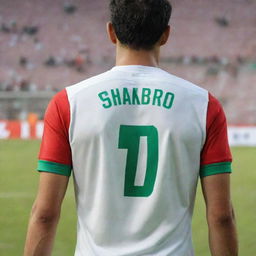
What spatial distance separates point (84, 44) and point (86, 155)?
72.6ft

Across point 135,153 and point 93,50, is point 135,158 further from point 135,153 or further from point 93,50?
point 93,50

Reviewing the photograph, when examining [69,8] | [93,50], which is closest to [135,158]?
[93,50]

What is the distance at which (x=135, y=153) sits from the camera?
5.47ft

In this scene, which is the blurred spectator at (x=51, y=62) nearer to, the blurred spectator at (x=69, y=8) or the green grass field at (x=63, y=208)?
the blurred spectator at (x=69, y=8)

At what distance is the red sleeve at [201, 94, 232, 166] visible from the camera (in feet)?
5.46

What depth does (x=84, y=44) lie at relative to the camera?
23.5 meters

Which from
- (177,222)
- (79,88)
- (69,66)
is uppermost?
(69,66)

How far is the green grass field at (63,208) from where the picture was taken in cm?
570

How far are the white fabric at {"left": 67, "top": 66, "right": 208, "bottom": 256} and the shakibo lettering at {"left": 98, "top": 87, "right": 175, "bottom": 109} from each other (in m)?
0.01

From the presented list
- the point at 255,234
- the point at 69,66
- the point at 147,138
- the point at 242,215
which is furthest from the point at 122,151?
the point at 69,66

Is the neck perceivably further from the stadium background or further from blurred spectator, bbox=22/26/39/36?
blurred spectator, bbox=22/26/39/36

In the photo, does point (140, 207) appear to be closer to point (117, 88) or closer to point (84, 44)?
point (117, 88)

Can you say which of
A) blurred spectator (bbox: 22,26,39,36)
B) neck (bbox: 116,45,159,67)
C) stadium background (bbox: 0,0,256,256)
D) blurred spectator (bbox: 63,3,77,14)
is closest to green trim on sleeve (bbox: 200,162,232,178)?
neck (bbox: 116,45,159,67)

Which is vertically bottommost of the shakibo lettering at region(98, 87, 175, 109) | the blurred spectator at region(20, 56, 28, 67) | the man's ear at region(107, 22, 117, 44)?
the shakibo lettering at region(98, 87, 175, 109)
